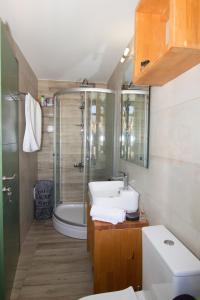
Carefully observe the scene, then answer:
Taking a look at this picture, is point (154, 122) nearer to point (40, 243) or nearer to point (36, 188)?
point (40, 243)

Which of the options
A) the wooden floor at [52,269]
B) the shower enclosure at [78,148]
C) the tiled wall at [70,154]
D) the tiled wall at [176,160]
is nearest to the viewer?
the tiled wall at [176,160]

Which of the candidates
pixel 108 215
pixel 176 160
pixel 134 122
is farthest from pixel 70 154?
pixel 176 160

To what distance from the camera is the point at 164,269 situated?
0.97 meters

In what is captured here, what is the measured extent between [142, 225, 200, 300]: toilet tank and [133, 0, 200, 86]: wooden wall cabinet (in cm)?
95

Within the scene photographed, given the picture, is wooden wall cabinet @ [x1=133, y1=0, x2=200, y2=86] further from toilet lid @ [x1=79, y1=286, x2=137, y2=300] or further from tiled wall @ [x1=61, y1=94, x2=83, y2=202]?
tiled wall @ [x1=61, y1=94, x2=83, y2=202]

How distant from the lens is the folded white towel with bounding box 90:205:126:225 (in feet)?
5.22

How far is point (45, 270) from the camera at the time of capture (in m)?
2.16

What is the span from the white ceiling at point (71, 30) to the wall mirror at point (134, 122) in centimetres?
40

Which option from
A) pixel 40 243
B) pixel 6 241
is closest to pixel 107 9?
pixel 6 241

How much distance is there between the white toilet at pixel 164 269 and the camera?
90 centimetres

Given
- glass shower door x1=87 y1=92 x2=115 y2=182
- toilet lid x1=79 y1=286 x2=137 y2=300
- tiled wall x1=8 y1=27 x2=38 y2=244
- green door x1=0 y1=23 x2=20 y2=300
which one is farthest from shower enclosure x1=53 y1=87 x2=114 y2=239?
toilet lid x1=79 y1=286 x2=137 y2=300

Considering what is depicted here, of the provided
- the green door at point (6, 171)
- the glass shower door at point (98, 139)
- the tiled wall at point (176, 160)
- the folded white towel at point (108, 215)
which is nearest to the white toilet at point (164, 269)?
the tiled wall at point (176, 160)

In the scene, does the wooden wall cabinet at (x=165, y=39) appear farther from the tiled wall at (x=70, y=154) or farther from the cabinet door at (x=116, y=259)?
the tiled wall at (x=70, y=154)

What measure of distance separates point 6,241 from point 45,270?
0.67m
